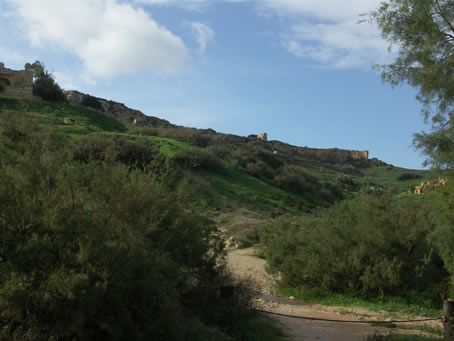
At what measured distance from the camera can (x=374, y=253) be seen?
15.9m

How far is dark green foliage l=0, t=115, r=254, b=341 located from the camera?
5.21m

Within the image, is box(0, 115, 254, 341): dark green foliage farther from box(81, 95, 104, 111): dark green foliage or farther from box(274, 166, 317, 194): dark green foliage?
box(81, 95, 104, 111): dark green foliage

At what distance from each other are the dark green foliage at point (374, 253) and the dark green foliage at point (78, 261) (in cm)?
850

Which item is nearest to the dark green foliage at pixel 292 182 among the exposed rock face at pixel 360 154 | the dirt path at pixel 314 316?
the dirt path at pixel 314 316

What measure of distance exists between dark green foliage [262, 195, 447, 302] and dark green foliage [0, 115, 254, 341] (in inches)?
335

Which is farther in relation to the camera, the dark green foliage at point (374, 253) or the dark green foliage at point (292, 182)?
the dark green foliage at point (292, 182)

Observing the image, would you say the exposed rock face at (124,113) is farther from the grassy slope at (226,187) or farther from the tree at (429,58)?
the tree at (429,58)

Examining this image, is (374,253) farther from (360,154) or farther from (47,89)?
(360,154)

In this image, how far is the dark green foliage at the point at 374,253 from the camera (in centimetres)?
1553

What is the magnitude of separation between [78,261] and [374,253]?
1262 cm

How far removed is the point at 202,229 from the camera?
33.3ft

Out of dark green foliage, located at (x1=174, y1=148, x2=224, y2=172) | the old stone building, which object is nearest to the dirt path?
dark green foliage, located at (x1=174, y1=148, x2=224, y2=172)

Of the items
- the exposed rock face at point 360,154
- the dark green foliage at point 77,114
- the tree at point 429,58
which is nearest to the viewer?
the tree at point 429,58

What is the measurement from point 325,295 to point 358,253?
2.00 m
